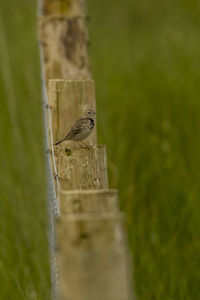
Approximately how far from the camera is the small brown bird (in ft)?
8.89

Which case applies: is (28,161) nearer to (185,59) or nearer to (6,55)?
(6,55)

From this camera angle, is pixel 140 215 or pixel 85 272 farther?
pixel 140 215

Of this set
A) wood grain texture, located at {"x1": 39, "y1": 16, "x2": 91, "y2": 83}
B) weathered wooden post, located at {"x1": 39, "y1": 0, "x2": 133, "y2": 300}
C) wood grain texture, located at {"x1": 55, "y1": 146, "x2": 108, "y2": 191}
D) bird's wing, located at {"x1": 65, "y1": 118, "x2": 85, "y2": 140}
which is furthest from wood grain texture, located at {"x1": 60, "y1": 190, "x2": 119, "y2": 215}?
wood grain texture, located at {"x1": 39, "y1": 16, "x2": 91, "y2": 83}

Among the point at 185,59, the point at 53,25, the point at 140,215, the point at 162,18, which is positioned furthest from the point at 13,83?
the point at 162,18

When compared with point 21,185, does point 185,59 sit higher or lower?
higher

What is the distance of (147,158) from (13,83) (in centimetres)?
154

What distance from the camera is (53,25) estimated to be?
402cm

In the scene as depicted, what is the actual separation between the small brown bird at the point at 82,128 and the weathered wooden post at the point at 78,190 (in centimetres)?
5

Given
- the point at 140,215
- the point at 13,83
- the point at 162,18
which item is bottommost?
the point at 140,215

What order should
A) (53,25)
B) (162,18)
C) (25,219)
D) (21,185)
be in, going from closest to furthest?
(53,25) → (25,219) → (21,185) → (162,18)

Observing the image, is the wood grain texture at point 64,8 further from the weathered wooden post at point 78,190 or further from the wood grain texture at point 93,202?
the wood grain texture at point 93,202

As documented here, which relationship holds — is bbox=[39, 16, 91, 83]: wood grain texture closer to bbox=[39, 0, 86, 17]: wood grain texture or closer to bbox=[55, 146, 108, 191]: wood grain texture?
bbox=[39, 0, 86, 17]: wood grain texture

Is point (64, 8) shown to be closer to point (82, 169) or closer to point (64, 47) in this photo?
point (64, 47)

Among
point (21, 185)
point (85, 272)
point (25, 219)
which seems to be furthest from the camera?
point (21, 185)
